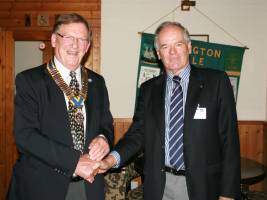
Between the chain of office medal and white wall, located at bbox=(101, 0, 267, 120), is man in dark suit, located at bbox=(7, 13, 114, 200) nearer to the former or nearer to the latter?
the chain of office medal

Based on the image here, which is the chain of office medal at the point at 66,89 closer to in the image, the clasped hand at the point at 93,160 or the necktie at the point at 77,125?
the necktie at the point at 77,125

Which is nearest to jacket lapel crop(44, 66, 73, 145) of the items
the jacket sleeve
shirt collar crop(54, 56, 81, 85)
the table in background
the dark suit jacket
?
shirt collar crop(54, 56, 81, 85)

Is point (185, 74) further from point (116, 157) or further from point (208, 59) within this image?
point (208, 59)

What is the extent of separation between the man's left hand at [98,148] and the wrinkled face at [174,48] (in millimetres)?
733

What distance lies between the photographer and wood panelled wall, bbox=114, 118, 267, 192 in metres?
5.10

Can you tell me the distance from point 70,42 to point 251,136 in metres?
3.96

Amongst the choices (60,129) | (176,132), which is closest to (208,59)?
(176,132)

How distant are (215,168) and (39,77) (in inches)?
52.1

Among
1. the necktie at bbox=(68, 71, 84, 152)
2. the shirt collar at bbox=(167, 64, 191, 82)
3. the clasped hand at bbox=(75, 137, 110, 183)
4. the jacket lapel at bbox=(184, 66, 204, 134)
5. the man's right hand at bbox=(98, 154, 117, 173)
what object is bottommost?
the man's right hand at bbox=(98, 154, 117, 173)

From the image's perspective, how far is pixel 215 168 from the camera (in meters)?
2.15

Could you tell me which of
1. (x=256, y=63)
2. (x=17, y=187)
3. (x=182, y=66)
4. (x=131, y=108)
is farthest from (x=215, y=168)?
(x=256, y=63)

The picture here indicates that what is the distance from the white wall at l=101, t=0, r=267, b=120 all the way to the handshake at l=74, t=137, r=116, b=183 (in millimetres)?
3009

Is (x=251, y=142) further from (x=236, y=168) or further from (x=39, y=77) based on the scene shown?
(x=39, y=77)

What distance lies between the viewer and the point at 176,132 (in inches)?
86.9
